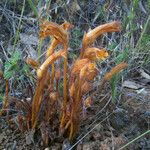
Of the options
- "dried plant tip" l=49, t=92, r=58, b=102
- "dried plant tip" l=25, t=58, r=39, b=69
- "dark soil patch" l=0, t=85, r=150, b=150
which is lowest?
"dark soil patch" l=0, t=85, r=150, b=150

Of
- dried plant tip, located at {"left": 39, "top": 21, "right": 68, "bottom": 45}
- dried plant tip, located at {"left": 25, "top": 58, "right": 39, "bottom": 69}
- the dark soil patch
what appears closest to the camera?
dried plant tip, located at {"left": 39, "top": 21, "right": 68, "bottom": 45}

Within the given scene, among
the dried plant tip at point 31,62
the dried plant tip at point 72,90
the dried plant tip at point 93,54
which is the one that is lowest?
the dried plant tip at point 72,90

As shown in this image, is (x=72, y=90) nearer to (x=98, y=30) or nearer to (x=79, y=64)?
(x=79, y=64)

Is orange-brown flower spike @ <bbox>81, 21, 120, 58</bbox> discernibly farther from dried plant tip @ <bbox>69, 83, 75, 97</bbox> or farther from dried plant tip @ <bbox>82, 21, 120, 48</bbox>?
dried plant tip @ <bbox>69, 83, 75, 97</bbox>

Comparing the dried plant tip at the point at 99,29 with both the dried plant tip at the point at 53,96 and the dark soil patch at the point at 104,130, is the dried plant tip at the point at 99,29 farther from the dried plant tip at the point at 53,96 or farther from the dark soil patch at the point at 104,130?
the dark soil patch at the point at 104,130

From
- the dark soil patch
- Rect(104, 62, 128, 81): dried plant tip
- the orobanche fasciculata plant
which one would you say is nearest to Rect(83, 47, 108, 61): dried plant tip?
the orobanche fasciculata plant

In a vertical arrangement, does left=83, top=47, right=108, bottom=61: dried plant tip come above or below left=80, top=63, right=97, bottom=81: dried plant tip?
above

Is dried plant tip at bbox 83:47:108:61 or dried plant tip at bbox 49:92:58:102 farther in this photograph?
dried plant tip at bbox 49:92:58:102

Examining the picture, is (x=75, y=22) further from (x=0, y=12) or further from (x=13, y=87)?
(x=13, y=87)

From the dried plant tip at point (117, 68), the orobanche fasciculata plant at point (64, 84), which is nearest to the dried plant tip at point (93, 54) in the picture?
the orobanche fasciculata plant at point (64, 84)
